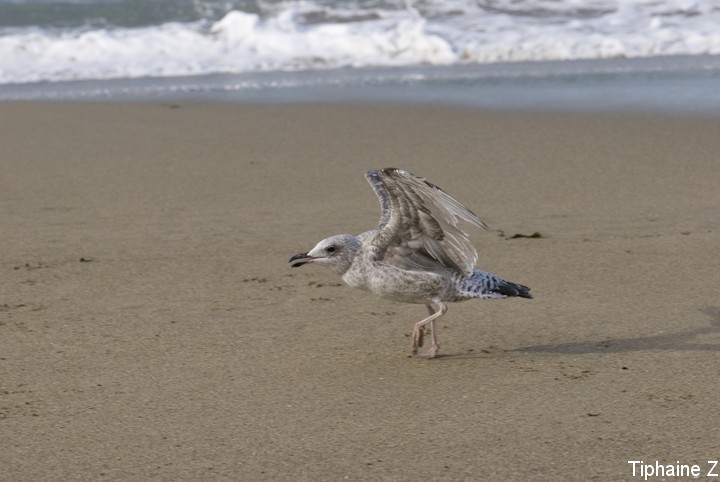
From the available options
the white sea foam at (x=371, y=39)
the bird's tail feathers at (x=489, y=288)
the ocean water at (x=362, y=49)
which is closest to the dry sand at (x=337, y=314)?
the bird's tail feathers at (x=489, y=288)

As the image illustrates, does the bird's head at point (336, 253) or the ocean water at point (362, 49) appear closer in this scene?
the bird's head at point (336, 253)

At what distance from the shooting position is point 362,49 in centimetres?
1439

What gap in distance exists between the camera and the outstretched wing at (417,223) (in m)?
4.63

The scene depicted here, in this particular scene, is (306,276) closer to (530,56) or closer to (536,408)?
(536,408)

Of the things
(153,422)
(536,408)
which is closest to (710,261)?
(536,408)

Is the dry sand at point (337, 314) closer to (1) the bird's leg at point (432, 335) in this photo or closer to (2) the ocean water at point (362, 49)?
(1) the bird's leg at point (432, 335)

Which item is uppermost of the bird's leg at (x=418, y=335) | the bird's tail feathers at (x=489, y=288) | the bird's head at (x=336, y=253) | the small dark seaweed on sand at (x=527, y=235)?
the bird's head at (x=336, y=253)

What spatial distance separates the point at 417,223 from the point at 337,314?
718 millimetres

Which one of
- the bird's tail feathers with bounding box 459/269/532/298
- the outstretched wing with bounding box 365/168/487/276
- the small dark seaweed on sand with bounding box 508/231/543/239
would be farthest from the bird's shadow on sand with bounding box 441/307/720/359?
the small dark seaweed on sand with bounding box 508/231/543/239

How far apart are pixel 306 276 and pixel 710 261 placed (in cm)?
213

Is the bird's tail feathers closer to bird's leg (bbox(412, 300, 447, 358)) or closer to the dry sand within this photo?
bird's leg (bbox(412, 300, 447, 358))

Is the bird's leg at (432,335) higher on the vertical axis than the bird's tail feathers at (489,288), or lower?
lower

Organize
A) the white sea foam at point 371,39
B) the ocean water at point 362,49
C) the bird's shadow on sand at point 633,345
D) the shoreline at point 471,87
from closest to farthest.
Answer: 1. the bird's shadow on sand at point 633,345
2. the shoreline at point 471,87
3. the ocean water at point 362,49
4. the white sea foam at point 371,39

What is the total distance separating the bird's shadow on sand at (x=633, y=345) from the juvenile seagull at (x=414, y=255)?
0.83ft
